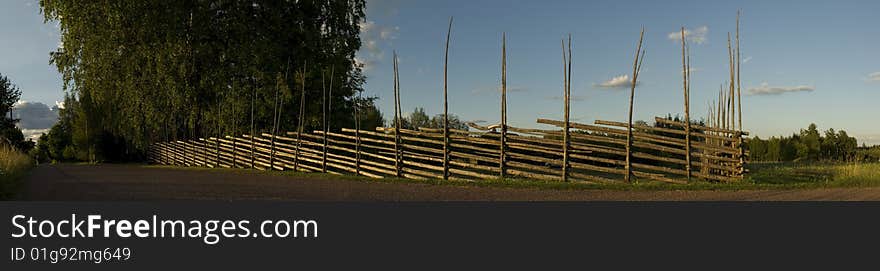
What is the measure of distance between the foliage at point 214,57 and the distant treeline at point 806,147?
18.3 metres

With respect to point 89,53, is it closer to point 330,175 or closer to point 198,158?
point 198,158

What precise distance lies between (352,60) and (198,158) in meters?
6.50

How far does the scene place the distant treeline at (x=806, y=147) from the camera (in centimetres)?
2598

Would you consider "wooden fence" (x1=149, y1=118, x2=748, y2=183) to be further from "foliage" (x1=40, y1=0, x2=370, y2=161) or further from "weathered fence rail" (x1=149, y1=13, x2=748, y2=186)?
"foliage" (x1=40, y1=0, x2=370, y2=161)

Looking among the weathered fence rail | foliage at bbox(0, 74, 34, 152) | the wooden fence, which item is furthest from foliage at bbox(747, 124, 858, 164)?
foliage at bbox(0, 74, 34, 152)

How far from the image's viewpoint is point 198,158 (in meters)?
21.0

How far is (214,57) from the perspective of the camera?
20688 millimetres

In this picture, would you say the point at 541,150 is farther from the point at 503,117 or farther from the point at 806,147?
the point at 806,147

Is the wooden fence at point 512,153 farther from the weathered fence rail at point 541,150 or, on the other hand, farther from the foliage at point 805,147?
the foliage at point 805,147

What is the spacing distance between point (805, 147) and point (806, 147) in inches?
2.2

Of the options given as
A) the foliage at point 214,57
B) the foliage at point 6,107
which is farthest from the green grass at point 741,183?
the foliage at point 6,107

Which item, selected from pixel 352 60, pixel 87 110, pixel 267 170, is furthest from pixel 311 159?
pixel 87 110

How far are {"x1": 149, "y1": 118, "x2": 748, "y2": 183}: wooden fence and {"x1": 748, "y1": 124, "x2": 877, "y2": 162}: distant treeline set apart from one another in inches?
594

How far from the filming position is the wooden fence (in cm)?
1095
